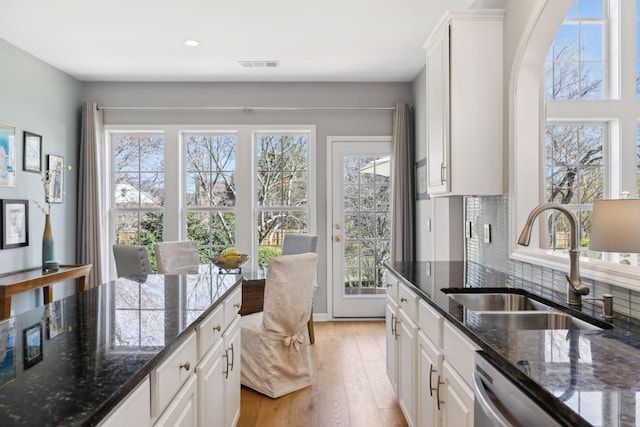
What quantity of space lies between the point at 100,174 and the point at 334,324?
120 inches

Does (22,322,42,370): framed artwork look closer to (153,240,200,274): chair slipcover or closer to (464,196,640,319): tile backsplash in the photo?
(464,196,640,319): tile backsplash

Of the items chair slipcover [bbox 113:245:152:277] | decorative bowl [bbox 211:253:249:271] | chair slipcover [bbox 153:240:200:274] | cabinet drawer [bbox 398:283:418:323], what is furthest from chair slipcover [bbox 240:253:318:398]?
chair slipcover [bbox 113:245:152:277]

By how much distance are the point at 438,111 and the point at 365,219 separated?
229cm

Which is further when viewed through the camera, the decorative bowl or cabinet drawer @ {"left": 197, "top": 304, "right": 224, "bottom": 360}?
the decorative bowl

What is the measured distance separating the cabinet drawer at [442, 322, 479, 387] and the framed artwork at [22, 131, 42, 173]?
154 inches

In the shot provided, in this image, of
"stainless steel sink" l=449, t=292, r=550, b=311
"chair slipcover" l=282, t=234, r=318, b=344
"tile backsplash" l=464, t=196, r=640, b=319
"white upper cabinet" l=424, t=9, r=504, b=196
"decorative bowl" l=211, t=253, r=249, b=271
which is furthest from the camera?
"chair slipcover" l=282, t=234, r=318, b=344

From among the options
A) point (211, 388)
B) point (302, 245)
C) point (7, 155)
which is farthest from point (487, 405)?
point (7, 155)

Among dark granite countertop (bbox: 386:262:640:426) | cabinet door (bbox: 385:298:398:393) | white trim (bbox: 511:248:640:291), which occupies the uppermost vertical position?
white trim (bbox: 511:248:640:291)

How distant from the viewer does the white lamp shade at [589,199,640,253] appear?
4.58 feet

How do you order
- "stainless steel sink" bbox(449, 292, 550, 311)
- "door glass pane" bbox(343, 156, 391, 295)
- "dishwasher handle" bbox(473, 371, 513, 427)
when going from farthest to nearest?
"door glass pane" bbox(343, 156, 391, 295)
"stainless steel sink" bbox(449, 292, 550, 311)
"dishwasher handle" bbox(473, 371, 513, 427)

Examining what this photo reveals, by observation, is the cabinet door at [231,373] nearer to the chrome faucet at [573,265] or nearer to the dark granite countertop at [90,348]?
the dark granite countertop at [90,348]

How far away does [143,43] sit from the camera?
145 inches

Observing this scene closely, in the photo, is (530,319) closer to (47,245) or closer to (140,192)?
(47,245)

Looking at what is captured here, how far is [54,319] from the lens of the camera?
1447mm
